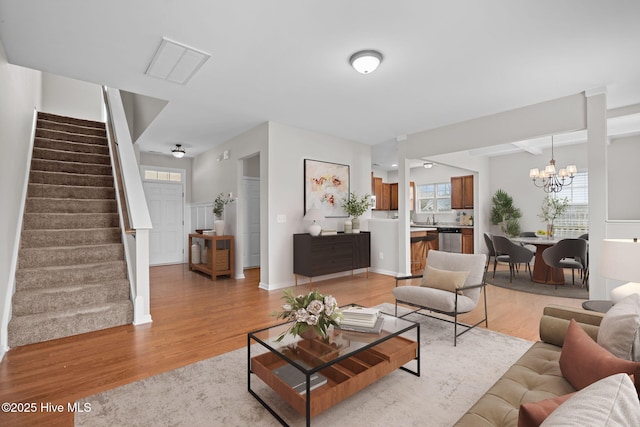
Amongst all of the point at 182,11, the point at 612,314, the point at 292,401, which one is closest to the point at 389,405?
the point at 292,401

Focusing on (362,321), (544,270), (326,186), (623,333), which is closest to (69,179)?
(326,186)

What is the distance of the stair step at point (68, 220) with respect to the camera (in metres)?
3.92

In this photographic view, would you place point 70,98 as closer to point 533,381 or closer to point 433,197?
point 533,381

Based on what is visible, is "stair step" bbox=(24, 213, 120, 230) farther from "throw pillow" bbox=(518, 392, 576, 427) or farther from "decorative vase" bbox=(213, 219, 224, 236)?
"throw pillow" bbox=(518, 392, 576, 427)

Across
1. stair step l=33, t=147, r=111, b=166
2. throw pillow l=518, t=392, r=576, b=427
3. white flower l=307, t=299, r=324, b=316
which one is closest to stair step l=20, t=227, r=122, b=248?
stair step l=33, t=147, r=111, b=166

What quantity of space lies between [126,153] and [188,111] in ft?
3.46

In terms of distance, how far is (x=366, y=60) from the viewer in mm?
3021

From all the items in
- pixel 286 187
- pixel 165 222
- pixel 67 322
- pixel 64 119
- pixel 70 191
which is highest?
pixel 64 119

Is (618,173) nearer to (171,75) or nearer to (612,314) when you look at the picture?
(612,314)

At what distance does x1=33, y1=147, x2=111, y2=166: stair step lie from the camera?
189 inches

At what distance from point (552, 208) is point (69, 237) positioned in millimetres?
9083

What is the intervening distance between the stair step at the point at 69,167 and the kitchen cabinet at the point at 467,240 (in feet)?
26.1

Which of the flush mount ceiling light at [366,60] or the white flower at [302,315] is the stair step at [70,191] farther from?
the white flower at [302,315]

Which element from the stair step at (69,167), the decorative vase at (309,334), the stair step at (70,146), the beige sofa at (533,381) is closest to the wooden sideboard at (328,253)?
the decorative vase at (309,334)
